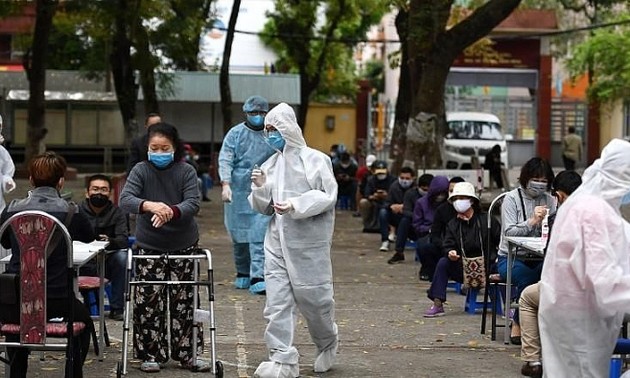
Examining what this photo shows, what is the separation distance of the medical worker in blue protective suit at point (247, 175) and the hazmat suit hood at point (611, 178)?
6.33m

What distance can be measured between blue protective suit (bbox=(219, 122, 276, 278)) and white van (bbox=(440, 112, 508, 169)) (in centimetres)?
2060

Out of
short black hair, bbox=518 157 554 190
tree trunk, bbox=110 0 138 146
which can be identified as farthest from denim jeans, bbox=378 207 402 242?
tree trunk, bbox=110 0 138 146

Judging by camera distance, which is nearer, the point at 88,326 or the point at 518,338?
the point at 88,326

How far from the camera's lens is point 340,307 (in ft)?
40.0

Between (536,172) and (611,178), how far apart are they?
12.5ft

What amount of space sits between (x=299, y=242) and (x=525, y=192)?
92.1 inches

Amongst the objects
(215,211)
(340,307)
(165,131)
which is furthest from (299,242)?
(215,211)

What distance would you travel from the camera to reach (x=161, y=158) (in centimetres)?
857

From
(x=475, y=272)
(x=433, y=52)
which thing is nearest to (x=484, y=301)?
(x=475, y=272)

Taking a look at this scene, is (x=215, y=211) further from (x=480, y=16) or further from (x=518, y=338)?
(x=518, y=338)

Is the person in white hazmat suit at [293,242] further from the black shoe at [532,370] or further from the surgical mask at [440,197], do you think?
the surgical mask at [440,197]

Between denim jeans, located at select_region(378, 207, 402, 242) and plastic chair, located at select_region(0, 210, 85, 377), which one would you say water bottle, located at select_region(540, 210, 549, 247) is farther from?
denim jeans, located at select_region(378, 207, 402, 242)

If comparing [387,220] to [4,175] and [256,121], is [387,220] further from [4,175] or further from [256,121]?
[4,175]

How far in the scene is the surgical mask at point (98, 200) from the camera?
418 inches
